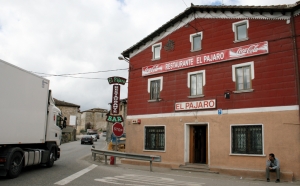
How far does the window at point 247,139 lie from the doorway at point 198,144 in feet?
6.92

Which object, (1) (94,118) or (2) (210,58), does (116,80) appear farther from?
(1) (94,118)

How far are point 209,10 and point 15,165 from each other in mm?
12636

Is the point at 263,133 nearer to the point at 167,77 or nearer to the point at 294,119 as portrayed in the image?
the point at 294,119

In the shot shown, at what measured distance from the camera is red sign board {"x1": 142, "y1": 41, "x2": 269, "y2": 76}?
1443cm

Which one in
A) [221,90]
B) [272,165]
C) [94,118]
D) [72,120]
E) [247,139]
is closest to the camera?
[272,165]

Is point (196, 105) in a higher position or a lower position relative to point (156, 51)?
lower

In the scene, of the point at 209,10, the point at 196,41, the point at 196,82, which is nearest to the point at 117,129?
the point at 196,82

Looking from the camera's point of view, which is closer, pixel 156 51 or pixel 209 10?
pixel 209 10

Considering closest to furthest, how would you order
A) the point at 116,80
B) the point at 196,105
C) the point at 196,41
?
the point at 196,105, the point at 196,41, the point at 116,80

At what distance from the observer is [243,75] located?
1488cm

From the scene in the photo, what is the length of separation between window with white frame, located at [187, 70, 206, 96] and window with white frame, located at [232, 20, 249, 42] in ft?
8.55

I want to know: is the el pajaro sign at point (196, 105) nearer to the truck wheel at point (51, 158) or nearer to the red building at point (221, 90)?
the red building at point (221, 90)

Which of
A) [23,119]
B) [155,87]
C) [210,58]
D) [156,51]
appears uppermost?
[156,51]

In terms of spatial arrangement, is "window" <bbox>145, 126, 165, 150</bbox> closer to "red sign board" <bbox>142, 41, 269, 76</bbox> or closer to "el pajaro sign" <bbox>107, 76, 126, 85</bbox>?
"red sign board" <bbox>142, 41, 269, 76</bbox>
